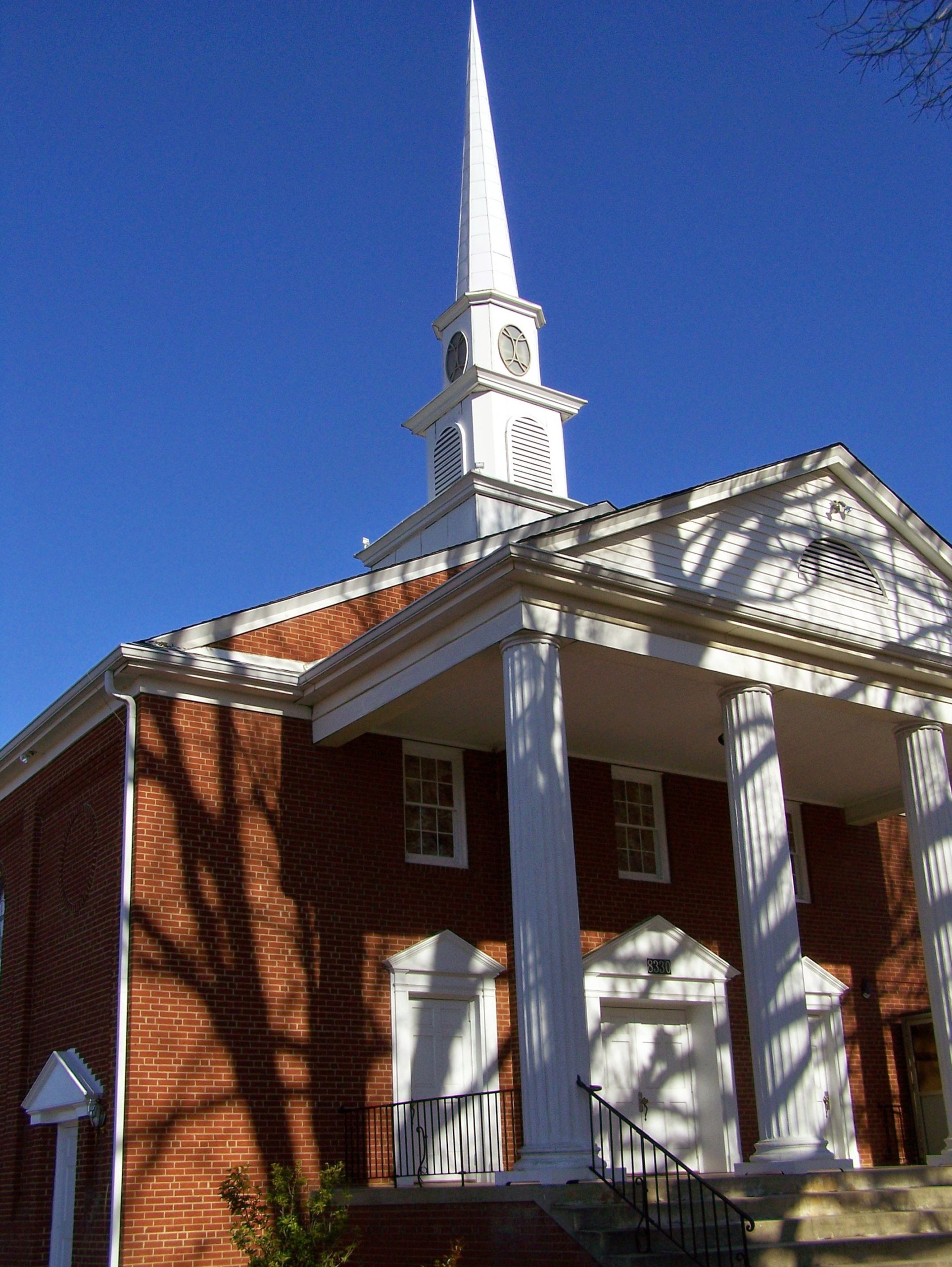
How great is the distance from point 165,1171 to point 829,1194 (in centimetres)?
587

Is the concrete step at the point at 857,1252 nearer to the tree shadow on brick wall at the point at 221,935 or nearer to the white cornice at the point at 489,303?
the tree shadow on brick wall at the point at 221,935

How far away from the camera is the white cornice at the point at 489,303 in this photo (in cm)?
2331

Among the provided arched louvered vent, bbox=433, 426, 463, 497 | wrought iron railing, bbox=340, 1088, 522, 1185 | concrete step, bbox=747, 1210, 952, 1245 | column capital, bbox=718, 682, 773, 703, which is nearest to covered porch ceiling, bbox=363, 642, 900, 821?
column capital, bbox=718, 682, 773, 703

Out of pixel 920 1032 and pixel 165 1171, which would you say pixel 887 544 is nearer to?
pixel 920 1032

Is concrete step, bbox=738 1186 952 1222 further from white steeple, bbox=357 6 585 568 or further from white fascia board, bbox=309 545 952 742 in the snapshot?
white steeple, bbox=357 6 585 568

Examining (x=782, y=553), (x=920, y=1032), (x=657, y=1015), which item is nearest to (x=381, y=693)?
(x=782, y=553)

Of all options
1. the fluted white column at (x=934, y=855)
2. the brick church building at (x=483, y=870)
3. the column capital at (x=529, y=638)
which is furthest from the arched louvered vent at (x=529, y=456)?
the column capital at (x=529, y=638)

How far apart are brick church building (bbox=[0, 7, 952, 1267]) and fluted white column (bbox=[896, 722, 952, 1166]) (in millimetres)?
37

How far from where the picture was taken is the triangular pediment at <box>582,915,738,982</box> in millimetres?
15898

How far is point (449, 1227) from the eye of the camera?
11.0m

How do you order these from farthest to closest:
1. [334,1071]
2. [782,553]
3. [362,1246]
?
[782,553] < [334,1071] < [362,1246]

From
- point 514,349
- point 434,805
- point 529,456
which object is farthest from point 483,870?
point 514,349

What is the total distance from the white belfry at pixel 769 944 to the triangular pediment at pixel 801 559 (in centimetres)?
121

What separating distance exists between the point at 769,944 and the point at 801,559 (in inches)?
172
